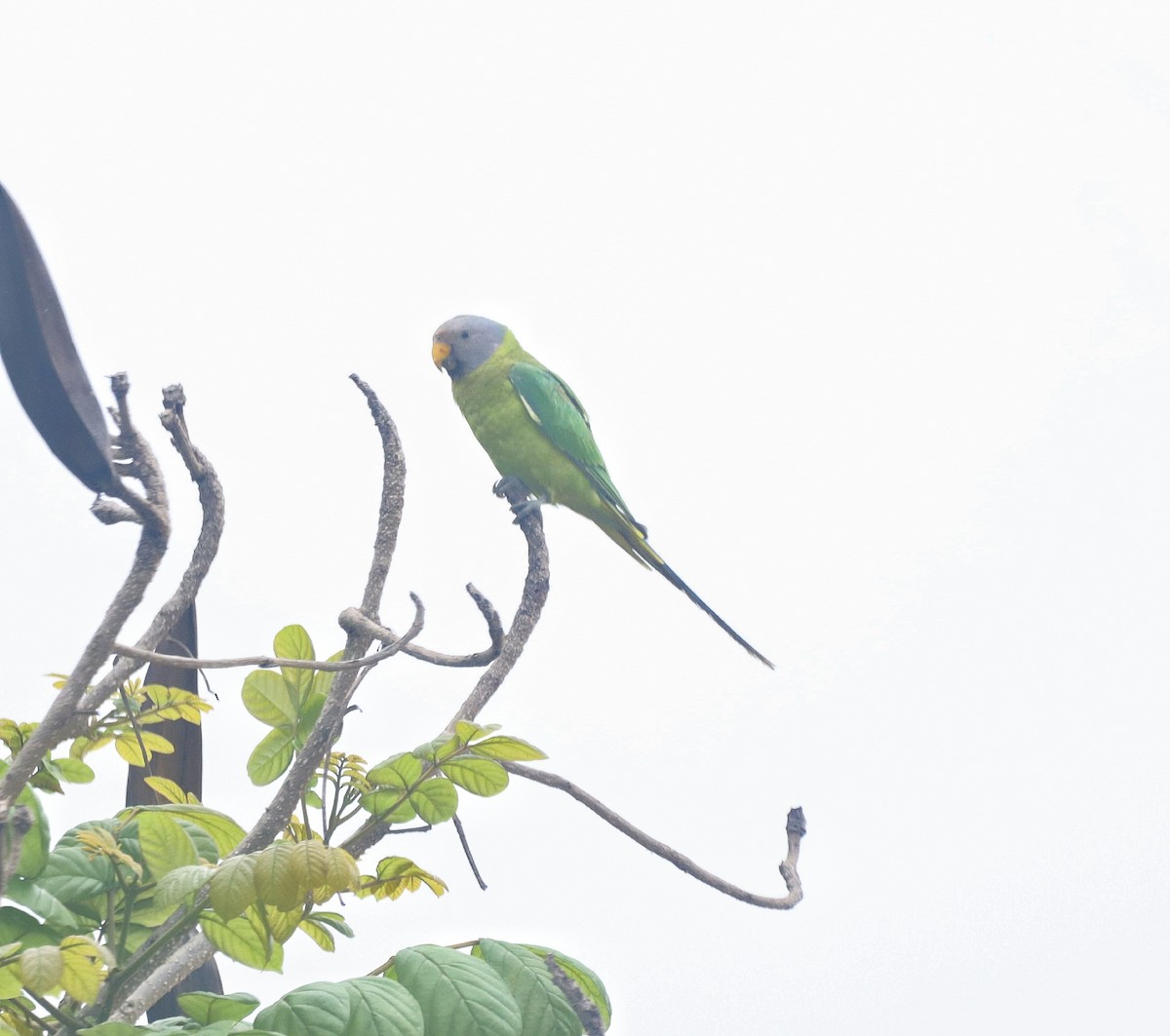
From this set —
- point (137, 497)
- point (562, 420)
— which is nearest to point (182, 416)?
point (137, 497)

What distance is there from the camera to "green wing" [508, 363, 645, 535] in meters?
1.35

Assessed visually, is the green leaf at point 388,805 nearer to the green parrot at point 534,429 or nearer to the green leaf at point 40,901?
the green leaf at point 40,901

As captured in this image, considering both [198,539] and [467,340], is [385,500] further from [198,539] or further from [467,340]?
[467,340]

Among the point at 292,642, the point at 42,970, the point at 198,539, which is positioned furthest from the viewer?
the point at 292,642

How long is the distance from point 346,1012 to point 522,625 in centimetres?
24

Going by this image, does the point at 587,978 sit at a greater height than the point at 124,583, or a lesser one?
lesser

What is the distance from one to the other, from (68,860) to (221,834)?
0.26 feet

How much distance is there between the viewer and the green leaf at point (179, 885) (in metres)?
0.52

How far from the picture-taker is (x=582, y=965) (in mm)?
674

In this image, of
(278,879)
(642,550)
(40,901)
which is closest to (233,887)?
(278,879)

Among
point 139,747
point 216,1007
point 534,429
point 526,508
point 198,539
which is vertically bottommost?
point 216,1007

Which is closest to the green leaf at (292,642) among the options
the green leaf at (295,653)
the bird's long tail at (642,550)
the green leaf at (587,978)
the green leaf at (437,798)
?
the green leaf at (295,653)

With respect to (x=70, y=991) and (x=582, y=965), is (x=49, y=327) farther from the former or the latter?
(x=582, y=965)

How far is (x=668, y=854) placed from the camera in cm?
64
